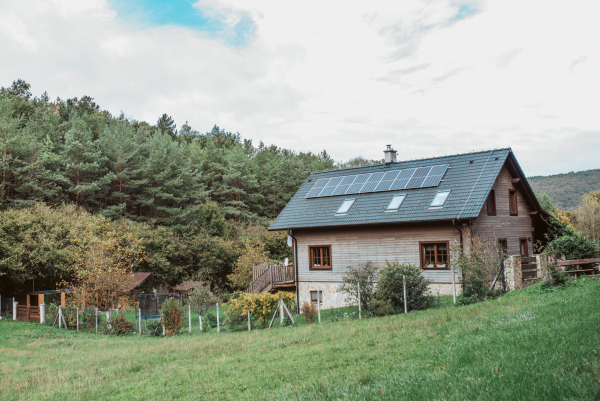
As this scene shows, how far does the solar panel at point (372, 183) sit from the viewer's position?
23938 millimetres

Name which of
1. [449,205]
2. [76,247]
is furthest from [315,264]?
[76,247]

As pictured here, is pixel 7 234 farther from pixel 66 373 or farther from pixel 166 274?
pixel 66 373

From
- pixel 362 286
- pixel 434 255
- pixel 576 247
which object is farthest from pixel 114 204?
pixel 576 247

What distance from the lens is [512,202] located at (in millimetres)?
23406

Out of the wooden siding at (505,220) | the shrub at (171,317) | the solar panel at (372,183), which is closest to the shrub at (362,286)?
the wooden siding at (505,220)

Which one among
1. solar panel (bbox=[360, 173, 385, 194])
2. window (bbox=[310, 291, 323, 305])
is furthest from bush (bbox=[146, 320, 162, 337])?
solar panel (bbox=[360, 173, 385, 194])

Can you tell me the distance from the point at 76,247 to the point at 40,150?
410 inches

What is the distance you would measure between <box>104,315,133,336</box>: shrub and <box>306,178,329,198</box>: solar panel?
1190 cm

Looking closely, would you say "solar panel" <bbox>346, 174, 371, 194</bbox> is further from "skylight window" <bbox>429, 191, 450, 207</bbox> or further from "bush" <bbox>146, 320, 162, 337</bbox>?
"bush" <bbox>146, 320, 162, 337</bbox>

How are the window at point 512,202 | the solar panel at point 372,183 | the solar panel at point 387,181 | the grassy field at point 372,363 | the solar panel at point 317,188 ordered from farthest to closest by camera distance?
1. the solar panel at point 317,188
2. the solar panel at point 372,183
3. the solar panel at point 387,181
4. the window at point 512,202
5. the grassy field at point 372,363

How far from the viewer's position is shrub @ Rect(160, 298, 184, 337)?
1820cm

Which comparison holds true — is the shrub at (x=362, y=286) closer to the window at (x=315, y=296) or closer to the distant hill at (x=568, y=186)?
the window at (x=315, y=296)

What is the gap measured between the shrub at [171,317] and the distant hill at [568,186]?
86.3 metres

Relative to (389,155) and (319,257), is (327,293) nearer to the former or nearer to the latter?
(319,257)
